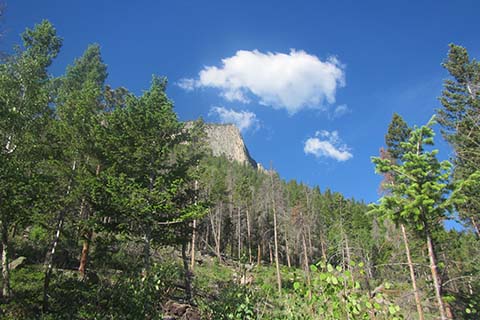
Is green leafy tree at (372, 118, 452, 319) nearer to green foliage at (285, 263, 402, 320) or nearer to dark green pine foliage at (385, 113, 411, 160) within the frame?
green foliage at (285, 263, 402, 320)

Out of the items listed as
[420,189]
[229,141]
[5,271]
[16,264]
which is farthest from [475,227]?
[229,141]

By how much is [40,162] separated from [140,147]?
415cm

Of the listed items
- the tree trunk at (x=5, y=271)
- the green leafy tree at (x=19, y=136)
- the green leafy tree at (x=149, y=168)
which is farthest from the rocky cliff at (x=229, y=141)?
the tree trunk at (x=5, y=271)

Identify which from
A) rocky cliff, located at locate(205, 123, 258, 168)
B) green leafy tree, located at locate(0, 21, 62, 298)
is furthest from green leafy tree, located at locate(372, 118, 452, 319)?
rocky cliff, located at locate(205, 123, 258, 168)

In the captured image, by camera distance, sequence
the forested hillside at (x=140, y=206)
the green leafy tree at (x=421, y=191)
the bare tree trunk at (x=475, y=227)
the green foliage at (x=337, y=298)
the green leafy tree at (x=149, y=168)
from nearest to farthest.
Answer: the green foliage at (x=337, y=298), the forested hillside at (x=140, y=206), the green leafy tree at (x=421, y=191), the green leafy tree at (x=149, y=168), the bare tree trunk at (x=475, y=227)

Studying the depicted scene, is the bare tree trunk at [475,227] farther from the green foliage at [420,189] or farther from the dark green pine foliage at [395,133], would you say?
the green foliage at [420,189]

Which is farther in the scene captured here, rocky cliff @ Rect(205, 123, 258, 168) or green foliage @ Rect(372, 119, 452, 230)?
rocky cliff @ Rect(205, 123, 258, 168)

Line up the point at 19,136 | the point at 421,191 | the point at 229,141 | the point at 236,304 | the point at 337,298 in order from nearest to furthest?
the point at 337,298, the point at 236,304, the point at 421,191, the point at 19,136, the point at 229,141

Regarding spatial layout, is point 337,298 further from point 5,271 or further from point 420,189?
point 5,271

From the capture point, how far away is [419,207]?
6.85 meters

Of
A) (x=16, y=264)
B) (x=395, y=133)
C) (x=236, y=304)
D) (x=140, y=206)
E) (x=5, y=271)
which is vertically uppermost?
(x=395, y=133)

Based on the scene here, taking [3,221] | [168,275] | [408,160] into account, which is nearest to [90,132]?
[3,221]

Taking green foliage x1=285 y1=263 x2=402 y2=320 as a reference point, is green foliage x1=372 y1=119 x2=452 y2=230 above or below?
above

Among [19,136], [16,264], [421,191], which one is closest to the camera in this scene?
[421,191]
